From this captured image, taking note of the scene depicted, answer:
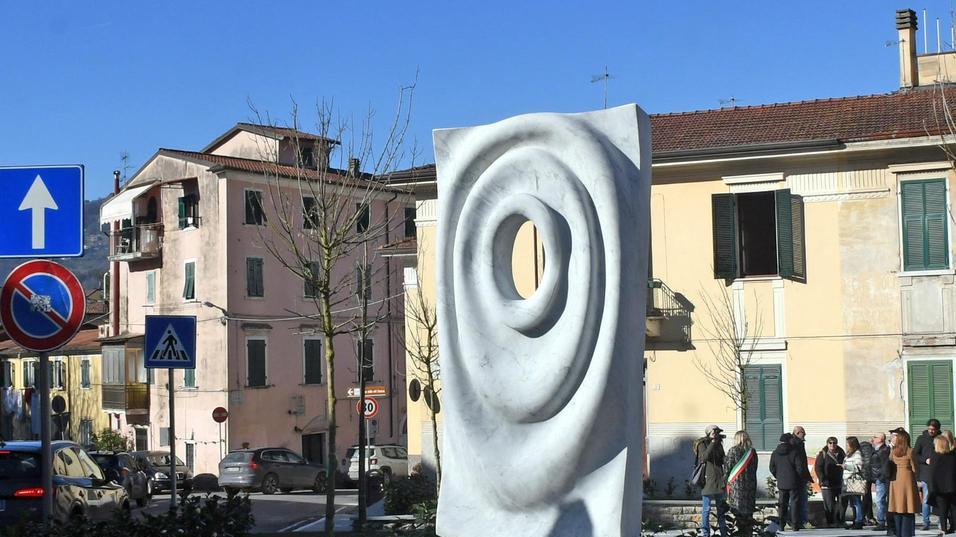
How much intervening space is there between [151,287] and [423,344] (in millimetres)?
22873

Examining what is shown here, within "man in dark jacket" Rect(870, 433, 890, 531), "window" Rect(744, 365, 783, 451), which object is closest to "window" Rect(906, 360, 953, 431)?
"window" Rect(744, 365, 783, 451)

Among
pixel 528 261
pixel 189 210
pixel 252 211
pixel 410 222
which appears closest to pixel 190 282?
pixel 189 210

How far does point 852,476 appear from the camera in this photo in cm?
2048

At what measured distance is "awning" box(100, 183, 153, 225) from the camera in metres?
50.3

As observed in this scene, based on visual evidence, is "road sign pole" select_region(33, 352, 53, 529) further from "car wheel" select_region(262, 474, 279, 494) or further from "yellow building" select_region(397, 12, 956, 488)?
"car wheel" select_region(262, 474, 279, 494)

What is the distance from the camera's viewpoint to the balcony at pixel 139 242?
4906 centimetres

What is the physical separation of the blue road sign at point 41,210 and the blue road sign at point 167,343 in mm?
6427

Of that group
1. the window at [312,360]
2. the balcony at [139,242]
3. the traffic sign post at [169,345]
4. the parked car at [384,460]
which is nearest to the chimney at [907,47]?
the parked car at [384,460]

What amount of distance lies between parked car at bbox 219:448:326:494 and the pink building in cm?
571

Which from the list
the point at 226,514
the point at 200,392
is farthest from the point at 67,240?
the point at 200,392

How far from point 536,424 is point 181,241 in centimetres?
3956

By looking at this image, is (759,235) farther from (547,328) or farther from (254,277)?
(254,277)

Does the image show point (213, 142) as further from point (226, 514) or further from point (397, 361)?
point (226, 514)

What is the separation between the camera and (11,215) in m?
8.30
